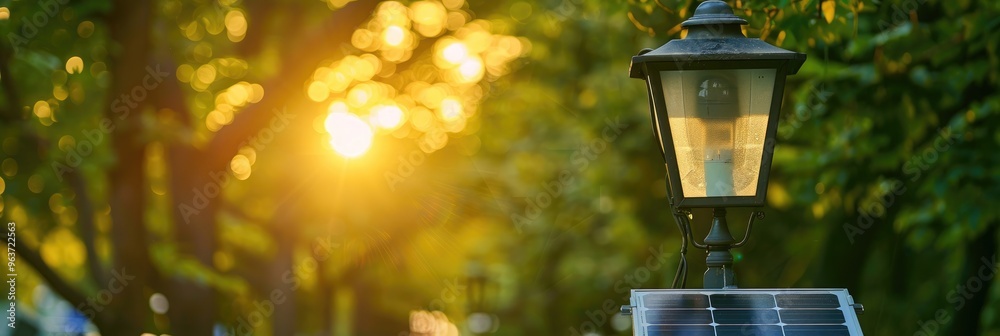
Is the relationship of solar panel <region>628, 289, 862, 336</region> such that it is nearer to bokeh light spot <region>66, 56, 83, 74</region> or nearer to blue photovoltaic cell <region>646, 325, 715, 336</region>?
blue photovoltaic cell <region>646, 325, 715, 336</region>

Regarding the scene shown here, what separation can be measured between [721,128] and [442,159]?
58.9 feet

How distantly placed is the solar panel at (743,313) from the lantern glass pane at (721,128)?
Answer: 59cm

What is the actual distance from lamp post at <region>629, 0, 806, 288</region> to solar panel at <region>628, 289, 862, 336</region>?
1.27 feet

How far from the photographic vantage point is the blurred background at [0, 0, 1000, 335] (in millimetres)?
11320

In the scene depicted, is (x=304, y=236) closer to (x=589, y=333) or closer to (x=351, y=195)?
(x=351, y=195)

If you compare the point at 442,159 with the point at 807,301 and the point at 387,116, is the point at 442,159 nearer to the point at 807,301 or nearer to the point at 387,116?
the point at 387,116

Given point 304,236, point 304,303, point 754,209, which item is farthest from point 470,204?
point 754,209

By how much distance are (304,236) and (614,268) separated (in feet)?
16.9

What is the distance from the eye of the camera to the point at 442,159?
78.2 ft

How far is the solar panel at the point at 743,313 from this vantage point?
208 inches

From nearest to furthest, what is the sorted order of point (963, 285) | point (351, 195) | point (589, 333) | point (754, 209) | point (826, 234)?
point (754, 209) → point (963, 285) → point (826, 234) → point (351, 195) → point (589, 333)

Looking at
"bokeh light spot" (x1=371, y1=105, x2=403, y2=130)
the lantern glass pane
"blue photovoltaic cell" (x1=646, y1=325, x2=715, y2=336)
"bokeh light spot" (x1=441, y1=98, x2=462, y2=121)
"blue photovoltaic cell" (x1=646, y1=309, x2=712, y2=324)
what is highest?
"bokeh light spot" (x1=441, y1=98, x2=462, y2=121)

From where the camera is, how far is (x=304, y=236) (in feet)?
61.0

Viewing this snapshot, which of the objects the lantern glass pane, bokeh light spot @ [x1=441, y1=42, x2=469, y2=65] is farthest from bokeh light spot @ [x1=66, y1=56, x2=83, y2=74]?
the lantern glass pane
